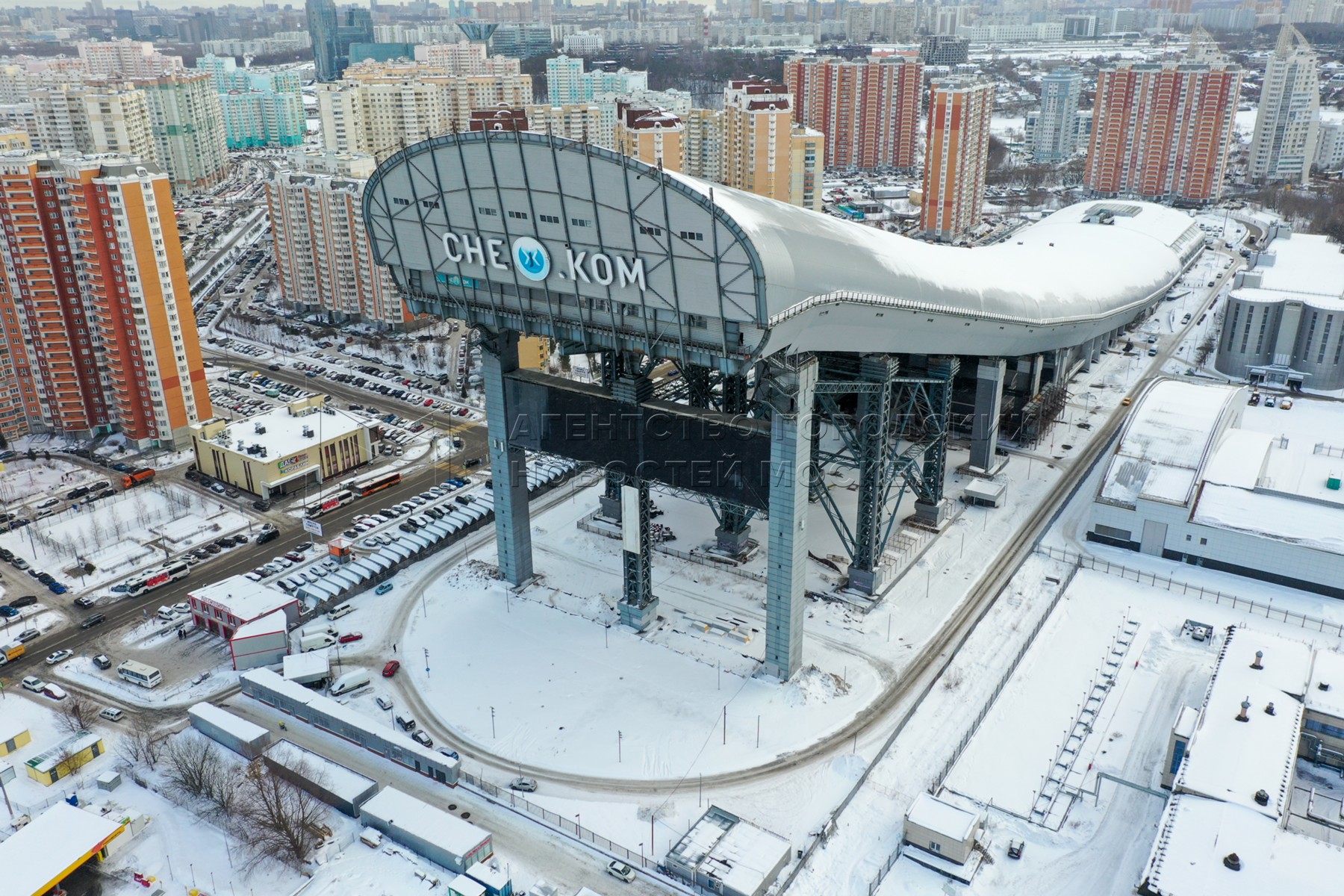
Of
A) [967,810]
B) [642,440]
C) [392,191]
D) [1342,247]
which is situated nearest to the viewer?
[967,810]

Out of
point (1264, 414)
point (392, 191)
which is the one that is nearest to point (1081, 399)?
point (1264, 414)

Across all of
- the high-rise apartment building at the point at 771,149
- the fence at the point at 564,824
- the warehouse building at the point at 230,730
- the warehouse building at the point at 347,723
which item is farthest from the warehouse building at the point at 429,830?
the high-rise apartment building at the point at 771,149

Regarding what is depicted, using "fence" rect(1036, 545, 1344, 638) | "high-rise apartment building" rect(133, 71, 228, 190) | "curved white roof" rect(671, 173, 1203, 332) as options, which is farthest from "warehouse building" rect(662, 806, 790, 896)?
"high-rise apartment building" rect(133, 71, 228, 190)

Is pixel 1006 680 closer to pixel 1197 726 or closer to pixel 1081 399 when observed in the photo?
Result: pixel 1197 726

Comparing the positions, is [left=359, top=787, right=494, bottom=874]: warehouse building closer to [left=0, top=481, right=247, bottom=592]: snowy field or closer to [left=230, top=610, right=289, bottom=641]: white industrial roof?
[left=230, top=610, right=289, bottom=641]: white industrial roof

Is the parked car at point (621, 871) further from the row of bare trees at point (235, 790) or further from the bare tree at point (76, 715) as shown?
the bare tree at point (76, 715)
